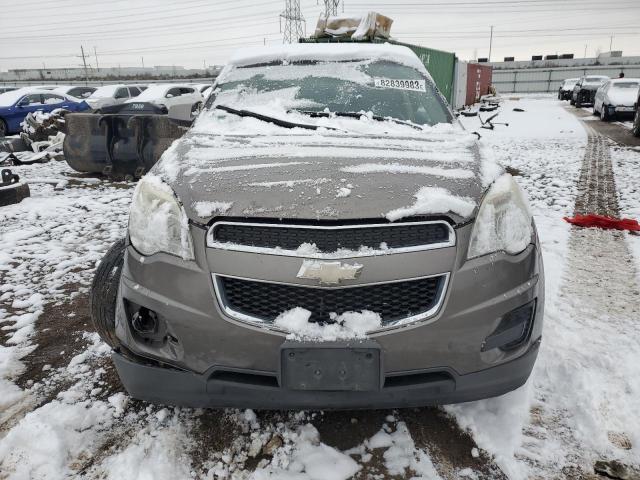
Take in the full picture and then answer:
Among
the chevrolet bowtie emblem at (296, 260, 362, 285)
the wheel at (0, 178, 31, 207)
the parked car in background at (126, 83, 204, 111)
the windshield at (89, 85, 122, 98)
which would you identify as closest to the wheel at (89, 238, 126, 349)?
the chevrolet bowtie emblem at (296, 260, 362, 285)

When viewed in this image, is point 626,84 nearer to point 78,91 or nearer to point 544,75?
point 78,91

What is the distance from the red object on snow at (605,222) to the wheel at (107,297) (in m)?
4.46

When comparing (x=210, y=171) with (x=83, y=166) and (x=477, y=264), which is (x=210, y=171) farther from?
(x=83, y=166)

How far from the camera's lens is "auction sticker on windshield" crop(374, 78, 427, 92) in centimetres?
311

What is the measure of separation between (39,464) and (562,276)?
3.54 meters

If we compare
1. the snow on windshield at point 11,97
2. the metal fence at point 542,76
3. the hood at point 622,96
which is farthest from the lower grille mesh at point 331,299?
the metal fence at point 542,76

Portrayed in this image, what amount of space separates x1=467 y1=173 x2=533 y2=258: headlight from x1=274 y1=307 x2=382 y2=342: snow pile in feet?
1.44

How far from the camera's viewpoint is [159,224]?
1.73 metres

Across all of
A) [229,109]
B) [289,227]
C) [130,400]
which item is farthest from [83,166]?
[289,227]

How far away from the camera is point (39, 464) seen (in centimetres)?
181

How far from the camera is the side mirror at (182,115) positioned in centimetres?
325

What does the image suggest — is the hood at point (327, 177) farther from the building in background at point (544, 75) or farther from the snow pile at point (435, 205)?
the building in background at point (544, 75)

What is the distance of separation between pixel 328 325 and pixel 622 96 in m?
18.0

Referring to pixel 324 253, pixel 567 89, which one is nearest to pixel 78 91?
pixel 324 253
